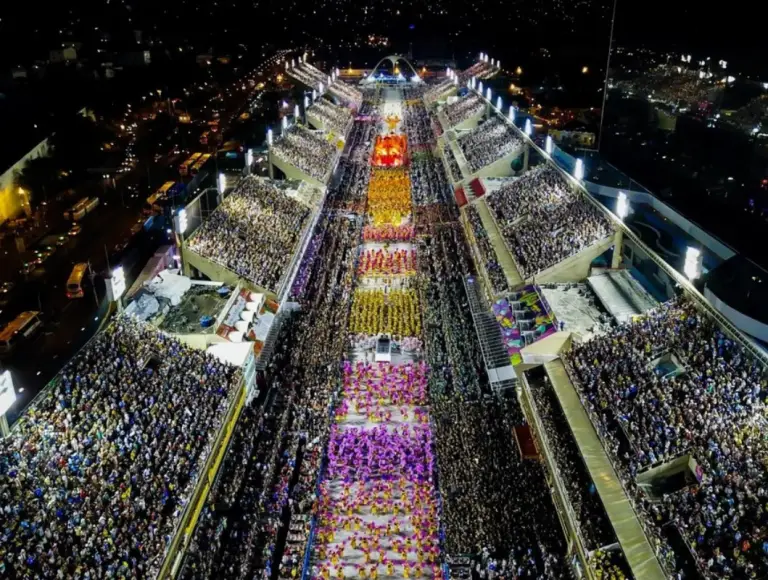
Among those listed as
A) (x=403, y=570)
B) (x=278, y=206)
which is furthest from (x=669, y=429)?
(x=278, y=206)

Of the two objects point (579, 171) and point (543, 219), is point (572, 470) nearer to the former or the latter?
point (543, 219)

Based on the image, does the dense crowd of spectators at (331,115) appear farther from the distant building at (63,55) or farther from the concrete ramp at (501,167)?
the distant building at (63,55)

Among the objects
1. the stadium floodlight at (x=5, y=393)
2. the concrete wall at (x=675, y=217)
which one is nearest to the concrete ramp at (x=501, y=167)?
the concrete wall at (x=675, y=217)

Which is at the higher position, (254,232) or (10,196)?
(254,232)

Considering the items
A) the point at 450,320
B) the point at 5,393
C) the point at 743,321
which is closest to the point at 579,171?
the point at 450,320

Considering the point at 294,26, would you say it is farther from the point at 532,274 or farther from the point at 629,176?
the point at 532,274

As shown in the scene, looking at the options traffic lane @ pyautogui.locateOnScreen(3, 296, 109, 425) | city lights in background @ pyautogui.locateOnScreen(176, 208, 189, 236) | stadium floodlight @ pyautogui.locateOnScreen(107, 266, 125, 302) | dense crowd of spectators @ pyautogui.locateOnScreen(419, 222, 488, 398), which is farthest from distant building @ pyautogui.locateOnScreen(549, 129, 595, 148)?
stadium floodlight @ pyautogui.locateOnScreen(107, 266, 125, 302)
